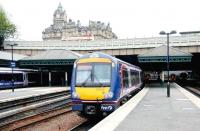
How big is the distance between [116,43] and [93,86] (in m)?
37.4

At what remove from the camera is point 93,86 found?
16922 mm

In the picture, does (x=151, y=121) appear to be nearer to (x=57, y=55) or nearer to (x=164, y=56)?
(x=164, y=56)

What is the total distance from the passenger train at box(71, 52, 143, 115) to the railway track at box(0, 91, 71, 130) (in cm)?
293

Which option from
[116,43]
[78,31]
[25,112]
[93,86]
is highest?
[78,31]

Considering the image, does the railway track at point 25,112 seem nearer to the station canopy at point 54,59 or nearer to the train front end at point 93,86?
the train front end at point 93,86

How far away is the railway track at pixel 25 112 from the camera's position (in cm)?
1799

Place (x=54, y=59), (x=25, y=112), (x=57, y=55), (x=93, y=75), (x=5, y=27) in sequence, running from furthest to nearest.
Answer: (x=5, y=27) < (x=57, y=55) < (x=54, y=59) < (x=25, y=112) < (x=93, y=75)

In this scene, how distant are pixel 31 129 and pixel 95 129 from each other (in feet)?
19.2

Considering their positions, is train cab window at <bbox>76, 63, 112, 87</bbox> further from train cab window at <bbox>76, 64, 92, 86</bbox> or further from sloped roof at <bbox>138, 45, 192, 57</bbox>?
→ sloped roof at <bbox>138, 45, 192, 57</bbox>

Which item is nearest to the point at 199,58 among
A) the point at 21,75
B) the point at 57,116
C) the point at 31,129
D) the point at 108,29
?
the point at 21,75

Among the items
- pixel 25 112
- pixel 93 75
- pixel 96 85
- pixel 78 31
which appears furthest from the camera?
pixel 78 31

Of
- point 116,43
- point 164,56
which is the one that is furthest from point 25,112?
point 116,43

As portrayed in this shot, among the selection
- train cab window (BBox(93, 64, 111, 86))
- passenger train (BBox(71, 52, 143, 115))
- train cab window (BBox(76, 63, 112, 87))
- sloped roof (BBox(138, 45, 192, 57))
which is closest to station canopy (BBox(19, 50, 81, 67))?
sloped roof (BBox(138, 45, 192, 57))

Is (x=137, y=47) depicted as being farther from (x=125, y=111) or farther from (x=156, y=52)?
(x=125, y=111)
